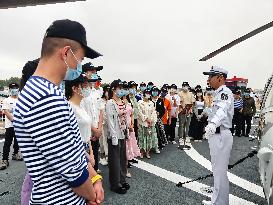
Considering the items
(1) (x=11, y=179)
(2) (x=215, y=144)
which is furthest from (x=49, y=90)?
(1) (x=11, y=179)

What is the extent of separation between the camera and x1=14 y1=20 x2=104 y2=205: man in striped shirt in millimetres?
1552

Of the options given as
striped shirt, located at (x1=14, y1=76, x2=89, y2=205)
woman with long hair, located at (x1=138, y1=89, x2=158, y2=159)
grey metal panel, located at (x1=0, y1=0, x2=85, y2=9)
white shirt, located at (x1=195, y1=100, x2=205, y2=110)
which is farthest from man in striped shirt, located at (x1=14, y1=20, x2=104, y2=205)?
white shirt, located at (x1=195, y1=100, x2=205, y2=110)

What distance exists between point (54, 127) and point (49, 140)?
0.22ft

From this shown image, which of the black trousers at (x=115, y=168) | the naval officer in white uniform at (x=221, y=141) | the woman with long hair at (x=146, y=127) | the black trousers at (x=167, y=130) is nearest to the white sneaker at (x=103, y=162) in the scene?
the woman with long hair at (x=146, y=127)

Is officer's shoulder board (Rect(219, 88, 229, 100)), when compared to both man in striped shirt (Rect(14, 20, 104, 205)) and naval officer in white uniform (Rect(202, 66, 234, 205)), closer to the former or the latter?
naval officer in white uniform (Rect(202, 66, 234, 205))

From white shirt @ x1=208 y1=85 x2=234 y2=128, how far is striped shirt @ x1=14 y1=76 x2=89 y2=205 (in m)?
3.42

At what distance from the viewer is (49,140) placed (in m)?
1.55

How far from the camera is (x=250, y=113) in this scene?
14625mm

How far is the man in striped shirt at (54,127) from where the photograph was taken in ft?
5.09

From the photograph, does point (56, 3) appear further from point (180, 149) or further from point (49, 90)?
point (180, 149)

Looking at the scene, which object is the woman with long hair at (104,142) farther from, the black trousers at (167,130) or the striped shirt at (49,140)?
the striped shirt at (49,140)

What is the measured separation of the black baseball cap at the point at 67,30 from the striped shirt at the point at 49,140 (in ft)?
0.84

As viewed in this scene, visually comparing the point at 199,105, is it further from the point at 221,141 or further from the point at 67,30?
the point at 67,30

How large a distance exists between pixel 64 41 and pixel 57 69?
0.15 meters
